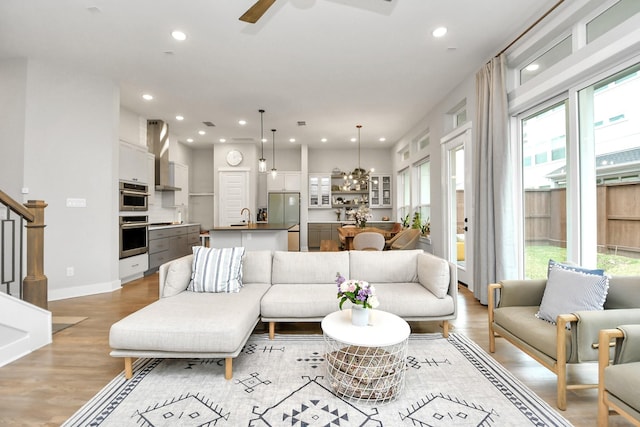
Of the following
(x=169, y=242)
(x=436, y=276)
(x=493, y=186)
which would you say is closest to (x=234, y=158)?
(x=169, y=242)

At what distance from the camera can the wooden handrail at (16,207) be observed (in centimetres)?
252

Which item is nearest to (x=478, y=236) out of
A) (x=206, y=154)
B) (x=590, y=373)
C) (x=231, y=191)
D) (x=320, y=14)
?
(x=590, y=373)

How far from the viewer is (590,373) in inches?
81.9

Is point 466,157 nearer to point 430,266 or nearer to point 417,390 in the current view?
point 430,266

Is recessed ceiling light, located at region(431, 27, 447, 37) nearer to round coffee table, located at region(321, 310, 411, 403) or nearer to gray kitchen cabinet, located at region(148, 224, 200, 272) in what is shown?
round coffee table, located at region(321, 310, 411, 403)

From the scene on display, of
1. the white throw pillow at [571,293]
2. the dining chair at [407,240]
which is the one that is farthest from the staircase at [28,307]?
the dining chair at [407,240]

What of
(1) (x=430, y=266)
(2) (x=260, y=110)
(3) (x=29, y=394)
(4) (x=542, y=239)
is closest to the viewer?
(3) (x=29, y=394)

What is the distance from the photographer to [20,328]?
2.44 metres

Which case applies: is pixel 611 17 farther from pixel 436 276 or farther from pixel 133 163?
pixel 133 163

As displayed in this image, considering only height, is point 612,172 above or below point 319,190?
below

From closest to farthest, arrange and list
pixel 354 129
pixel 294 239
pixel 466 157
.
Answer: pixel 466 157 < pixel 354 129 < pixel 294 239

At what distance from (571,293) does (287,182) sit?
728 centimetres

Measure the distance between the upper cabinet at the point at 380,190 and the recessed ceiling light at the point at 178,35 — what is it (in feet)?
21.0

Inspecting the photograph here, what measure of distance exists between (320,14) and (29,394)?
3701 mm
